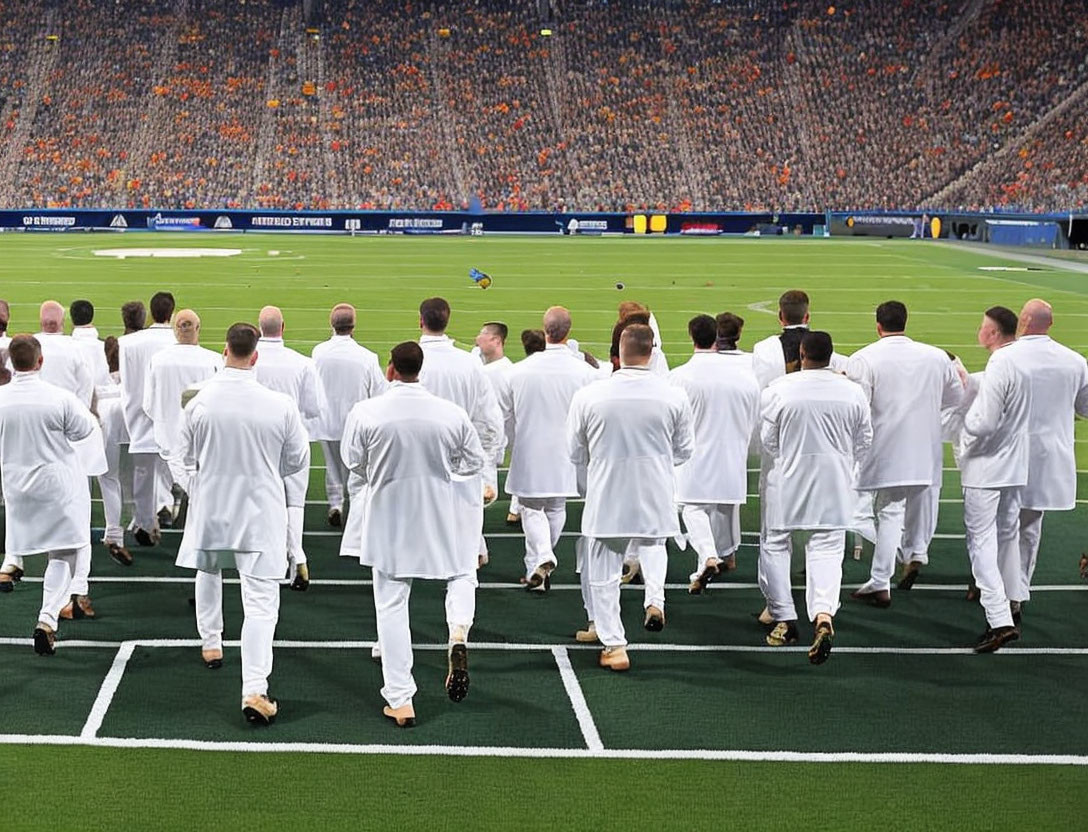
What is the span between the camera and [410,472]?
762cm

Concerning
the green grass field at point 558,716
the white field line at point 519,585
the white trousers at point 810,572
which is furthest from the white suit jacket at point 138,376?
the white trousers at point 810,572

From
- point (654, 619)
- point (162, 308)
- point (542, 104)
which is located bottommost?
point (654, 619)

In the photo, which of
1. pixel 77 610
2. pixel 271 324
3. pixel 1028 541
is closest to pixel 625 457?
pixel 1028 541

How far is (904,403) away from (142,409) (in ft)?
19.7

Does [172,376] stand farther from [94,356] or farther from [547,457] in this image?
[547,457]

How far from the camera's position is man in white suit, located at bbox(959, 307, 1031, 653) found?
915 centimetres

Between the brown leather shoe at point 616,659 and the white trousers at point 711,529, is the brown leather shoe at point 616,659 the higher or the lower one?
the lower one

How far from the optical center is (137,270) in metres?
37.5

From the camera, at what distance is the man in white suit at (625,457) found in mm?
8414

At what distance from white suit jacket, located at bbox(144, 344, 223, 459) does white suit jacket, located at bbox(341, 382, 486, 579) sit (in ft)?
10.6

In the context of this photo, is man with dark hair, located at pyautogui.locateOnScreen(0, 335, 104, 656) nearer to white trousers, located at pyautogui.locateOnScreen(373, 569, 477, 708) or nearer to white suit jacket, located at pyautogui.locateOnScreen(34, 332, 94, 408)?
white suit jacket, located at pyautogui.locateOnScreen(34, 332, 94, 408)

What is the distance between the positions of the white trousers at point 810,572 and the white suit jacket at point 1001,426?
44.9 inches

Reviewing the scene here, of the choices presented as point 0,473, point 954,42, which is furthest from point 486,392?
point 954,42

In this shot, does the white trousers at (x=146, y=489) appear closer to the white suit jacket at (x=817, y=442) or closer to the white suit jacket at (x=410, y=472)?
the white suit jacket at (x=410, y=472)
